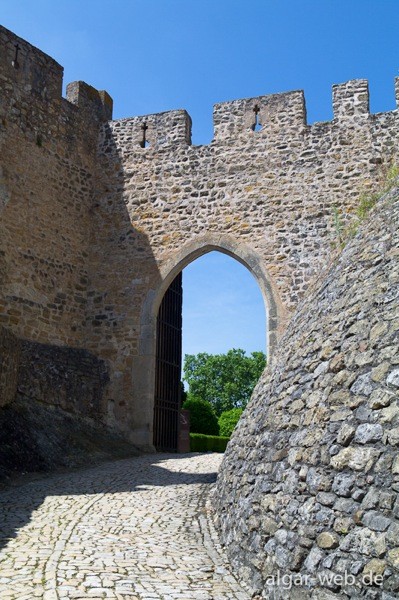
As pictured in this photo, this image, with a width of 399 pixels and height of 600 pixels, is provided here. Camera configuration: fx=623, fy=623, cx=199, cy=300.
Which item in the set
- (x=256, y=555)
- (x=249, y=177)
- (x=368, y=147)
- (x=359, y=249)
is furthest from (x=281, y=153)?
(x=256, y=555)

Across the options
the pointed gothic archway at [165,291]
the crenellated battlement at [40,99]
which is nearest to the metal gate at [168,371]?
the pointed gothic archway at [165,291]

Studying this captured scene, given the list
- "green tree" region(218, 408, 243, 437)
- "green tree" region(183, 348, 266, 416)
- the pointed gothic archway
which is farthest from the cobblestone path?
"green tree" region(183, 348, 266, 416)

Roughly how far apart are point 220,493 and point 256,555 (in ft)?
5.38

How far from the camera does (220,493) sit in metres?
5.08

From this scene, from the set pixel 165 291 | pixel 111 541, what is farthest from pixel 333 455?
pixel 165 291

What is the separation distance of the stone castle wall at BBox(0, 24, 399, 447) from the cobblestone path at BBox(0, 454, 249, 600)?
12.5ft

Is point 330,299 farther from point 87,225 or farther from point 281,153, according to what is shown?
point 87,225

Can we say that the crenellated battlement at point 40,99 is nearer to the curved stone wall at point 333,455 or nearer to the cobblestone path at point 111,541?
the cobblestone path at point 111,541

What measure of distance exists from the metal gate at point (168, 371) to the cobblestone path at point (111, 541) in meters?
3.74

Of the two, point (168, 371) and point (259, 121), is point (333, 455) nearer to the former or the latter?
point (168, 371)

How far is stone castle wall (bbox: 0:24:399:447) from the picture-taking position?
394 inches

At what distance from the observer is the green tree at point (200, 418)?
1788 centimetres

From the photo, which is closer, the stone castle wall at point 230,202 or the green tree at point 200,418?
the stone castle wall at point 230,202

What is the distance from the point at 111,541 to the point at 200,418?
14.0 m
